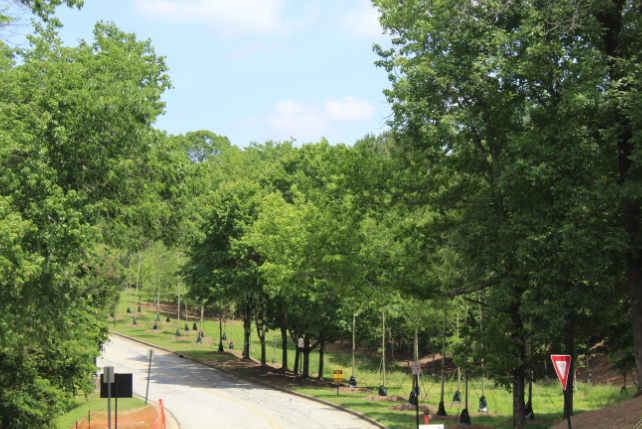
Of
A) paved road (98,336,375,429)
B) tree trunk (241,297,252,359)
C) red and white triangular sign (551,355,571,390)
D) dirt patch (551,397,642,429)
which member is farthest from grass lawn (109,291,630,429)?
red and white triangular sign (551,355,571,390)

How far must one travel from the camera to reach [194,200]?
738 inches

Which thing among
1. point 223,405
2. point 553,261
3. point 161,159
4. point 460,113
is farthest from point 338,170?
point 223,405

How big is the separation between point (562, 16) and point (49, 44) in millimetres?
15261

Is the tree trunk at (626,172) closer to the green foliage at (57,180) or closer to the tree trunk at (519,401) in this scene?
the tree trunk at (519,401)

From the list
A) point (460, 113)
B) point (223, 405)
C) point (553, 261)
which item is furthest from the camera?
point (223, 405)

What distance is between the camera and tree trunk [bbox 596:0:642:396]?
57.7ft

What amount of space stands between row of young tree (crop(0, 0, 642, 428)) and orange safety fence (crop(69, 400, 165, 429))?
1677 mm

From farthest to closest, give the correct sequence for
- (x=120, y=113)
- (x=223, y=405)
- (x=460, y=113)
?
(x=223, y=405) → (x=460, y=113) → (x=120, y=113)

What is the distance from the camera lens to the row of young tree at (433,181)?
14.9m

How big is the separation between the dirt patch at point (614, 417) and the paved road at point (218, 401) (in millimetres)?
8202

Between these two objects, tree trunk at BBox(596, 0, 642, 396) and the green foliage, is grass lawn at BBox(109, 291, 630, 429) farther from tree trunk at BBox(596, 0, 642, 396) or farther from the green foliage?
the green foliage

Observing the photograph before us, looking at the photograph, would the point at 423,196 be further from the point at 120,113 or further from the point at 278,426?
the point at 120,113

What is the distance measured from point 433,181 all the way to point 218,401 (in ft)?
48.4

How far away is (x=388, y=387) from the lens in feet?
123
